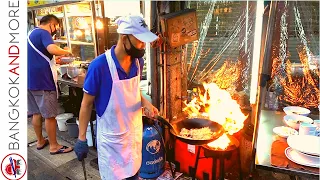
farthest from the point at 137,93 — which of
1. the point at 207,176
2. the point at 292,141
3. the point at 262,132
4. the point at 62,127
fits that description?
the point at 62,127

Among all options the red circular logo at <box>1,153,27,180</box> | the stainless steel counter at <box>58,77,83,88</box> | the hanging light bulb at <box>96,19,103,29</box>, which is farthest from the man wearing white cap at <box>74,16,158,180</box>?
the hanging light bulb at <box>96,19,103,29</box>

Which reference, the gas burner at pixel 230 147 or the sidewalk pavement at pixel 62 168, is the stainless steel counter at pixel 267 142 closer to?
the gas burner at pixel 230 147

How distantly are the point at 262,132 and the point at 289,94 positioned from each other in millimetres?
1895

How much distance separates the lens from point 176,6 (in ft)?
13.8

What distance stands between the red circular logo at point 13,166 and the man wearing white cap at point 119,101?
1.16 m

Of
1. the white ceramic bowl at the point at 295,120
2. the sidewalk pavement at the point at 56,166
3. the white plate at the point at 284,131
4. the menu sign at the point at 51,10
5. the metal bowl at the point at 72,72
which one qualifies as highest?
the menu sign at the point at 51,10

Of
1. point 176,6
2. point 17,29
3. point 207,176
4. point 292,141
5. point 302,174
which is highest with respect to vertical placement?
point 176,6

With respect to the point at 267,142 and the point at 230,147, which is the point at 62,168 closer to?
the point at 230,147

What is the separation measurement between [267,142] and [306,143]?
359 millimetres

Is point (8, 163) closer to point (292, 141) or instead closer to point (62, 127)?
point (62, 127)

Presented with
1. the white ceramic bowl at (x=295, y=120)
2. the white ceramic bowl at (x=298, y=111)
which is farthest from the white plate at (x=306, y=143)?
the white ceramic bowl at (x=298, y=111)

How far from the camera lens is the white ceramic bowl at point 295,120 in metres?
2.84

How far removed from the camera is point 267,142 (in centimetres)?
254

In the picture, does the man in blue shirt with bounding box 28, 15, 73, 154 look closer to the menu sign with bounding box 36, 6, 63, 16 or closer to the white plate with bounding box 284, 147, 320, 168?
the menu sign with bounding box 36, 6, 63, 16
